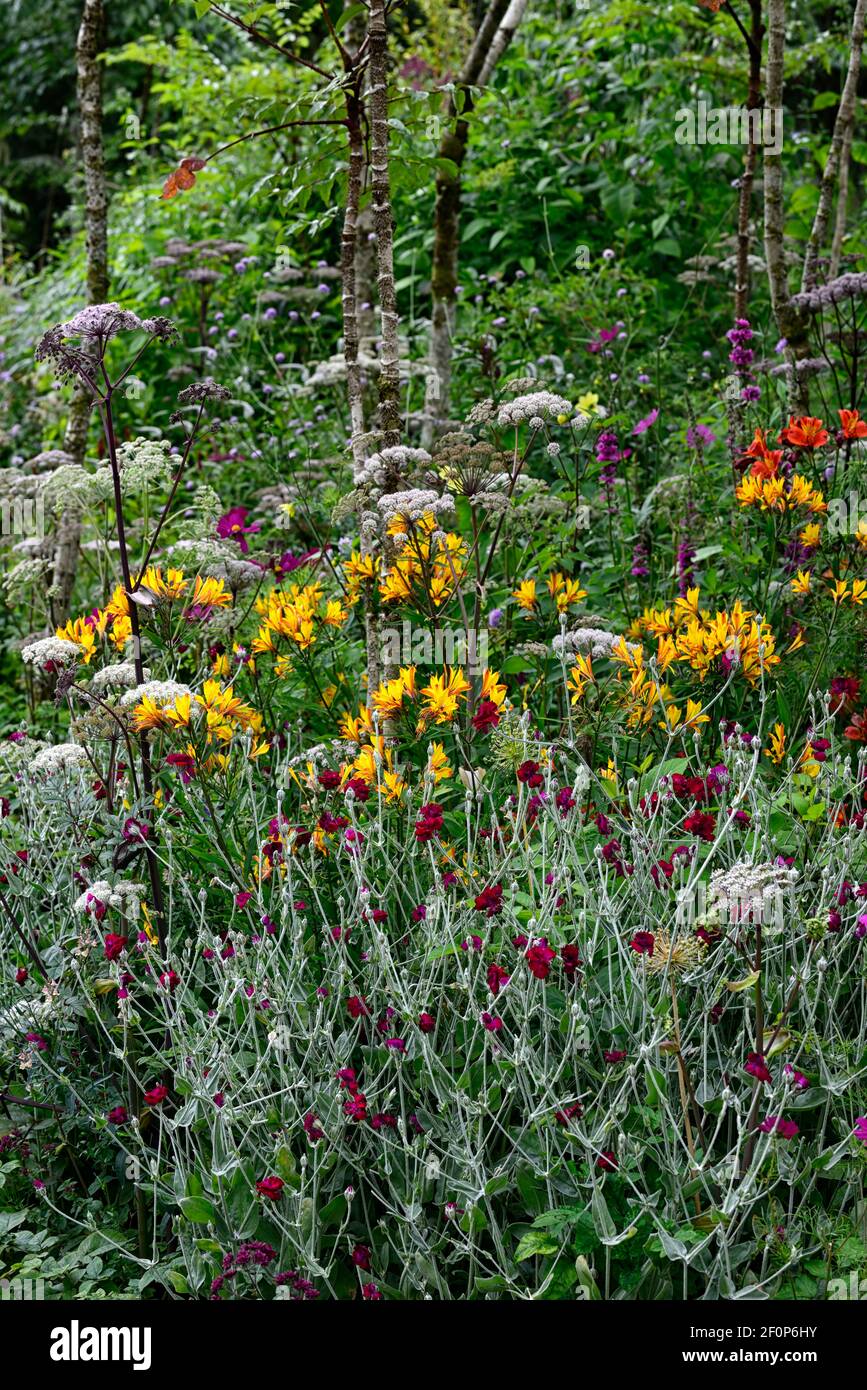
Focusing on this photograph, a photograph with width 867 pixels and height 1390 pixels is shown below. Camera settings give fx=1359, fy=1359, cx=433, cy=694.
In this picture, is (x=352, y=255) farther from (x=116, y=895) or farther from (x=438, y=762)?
(x=116, y=895)

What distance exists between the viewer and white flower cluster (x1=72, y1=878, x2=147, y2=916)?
8.01 feet

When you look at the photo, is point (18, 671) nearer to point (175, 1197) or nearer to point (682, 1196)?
point (175, 1197)

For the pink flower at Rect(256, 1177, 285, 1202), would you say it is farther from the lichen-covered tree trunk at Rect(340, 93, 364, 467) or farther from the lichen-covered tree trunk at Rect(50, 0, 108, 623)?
the lichen-covered tree trunk at Rect(50, 0, 108, 623)

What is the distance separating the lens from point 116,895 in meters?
2.49

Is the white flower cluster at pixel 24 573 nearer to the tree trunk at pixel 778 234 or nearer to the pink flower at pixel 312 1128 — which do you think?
the pink flower at pixel 312 1128

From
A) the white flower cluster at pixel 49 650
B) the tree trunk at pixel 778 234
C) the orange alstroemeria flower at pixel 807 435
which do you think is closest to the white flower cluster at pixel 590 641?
the orange alstroemeria flower at pixel 807 435

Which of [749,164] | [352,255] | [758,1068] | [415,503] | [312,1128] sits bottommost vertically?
[312,1128]

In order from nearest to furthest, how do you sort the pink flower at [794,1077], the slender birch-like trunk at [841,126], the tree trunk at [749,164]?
the pink flower at [794,1077]
the slender birch-like trunk at [841,126]
the tree trunk at [749,164]

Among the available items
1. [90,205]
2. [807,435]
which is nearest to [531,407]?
[807,435]

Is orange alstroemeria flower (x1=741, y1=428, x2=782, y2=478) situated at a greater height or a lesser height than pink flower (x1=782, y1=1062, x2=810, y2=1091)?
greater

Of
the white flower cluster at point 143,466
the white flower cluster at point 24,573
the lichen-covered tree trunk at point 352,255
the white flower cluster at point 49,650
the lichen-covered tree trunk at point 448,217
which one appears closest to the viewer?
the white flower cluster at point 49,650

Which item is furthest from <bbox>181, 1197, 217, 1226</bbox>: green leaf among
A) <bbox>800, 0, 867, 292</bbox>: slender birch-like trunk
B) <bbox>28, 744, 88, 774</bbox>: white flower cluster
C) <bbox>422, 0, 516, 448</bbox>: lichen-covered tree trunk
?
<bbox>800, 0, 867, 292</bbox>: slender birch-like trunk

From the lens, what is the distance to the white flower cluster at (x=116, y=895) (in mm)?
2441
